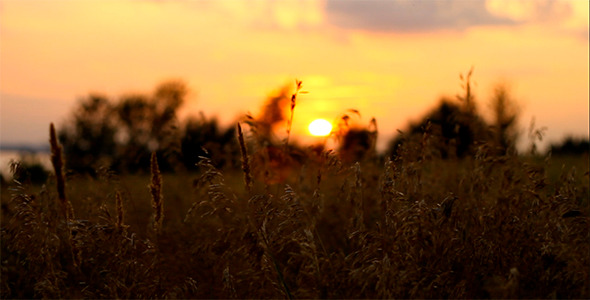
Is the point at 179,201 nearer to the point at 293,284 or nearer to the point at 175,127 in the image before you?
the point at 175,127

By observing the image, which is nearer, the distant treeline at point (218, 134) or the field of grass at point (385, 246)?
the field of grass at point (385, 246)

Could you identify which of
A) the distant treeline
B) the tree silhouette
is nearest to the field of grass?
the distant treeline

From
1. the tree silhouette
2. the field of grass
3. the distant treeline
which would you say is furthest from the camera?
the tree silhouette

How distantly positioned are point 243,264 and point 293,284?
1.70 ft

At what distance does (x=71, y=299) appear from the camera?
5422mm

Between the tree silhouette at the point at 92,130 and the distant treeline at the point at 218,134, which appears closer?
the distant treeline at the point at 218,134

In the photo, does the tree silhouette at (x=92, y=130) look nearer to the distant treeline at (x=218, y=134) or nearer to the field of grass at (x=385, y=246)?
the distant treeline at (x=218, y=134)

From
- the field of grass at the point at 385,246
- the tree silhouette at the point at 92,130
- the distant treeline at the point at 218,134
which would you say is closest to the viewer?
the field of grass at the point at 385,246

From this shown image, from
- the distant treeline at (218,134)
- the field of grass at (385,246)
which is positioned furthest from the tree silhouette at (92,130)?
the field of grass at (385,246)

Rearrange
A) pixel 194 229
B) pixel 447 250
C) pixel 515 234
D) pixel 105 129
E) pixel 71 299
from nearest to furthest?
pixel 447 250, pixel 515 234, pixel 71 299, pixel 194 229, pixel 105 129

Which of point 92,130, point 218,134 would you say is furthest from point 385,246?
point 92,130

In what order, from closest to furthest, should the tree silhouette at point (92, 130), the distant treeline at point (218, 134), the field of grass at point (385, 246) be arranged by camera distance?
the field of grass at point (385, 246) < the distant treeline at point (218, 134) < the tree silhouette at point (92, 130)

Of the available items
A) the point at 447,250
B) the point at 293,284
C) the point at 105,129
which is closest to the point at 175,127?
the point at 293,284

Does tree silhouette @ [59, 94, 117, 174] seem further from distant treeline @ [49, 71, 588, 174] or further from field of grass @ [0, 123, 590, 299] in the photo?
field of grass @ [0, 123, 590, 299]
